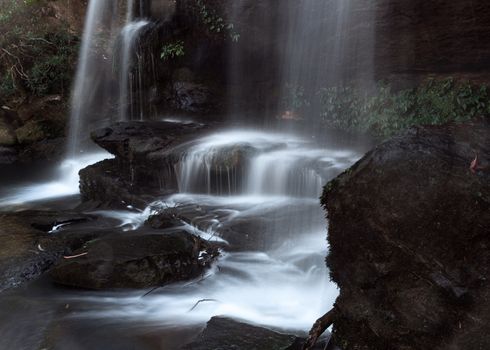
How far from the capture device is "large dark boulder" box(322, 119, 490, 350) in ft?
9.17

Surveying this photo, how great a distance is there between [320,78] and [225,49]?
2.79m

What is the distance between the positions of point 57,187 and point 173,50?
15.4 ft

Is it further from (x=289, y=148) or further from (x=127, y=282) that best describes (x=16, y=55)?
(x=127, y=282)

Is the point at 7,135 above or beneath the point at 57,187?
above

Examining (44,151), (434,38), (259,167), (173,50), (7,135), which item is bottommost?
(44,151)

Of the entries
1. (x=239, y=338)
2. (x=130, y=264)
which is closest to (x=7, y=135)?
(x=130, y=264)

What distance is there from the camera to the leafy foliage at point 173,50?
38.8 ft

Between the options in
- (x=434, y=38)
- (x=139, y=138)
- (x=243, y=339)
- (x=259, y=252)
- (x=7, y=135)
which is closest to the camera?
(x=243, y=339)

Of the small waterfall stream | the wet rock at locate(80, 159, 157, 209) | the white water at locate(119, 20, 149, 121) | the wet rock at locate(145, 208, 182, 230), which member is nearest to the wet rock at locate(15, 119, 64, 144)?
the small waterfall stream

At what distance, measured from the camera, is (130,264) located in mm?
4965

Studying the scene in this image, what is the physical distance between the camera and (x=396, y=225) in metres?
3.03

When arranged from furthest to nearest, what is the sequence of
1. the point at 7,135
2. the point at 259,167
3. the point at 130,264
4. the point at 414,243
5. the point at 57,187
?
the point at 7,135 < the point at 57,187 < the point at 259,167 < the point at 130,264 < the point at 414,243

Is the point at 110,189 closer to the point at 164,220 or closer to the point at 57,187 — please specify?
the point at 164,220

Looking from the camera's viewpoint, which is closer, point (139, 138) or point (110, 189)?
point (110, 189)
